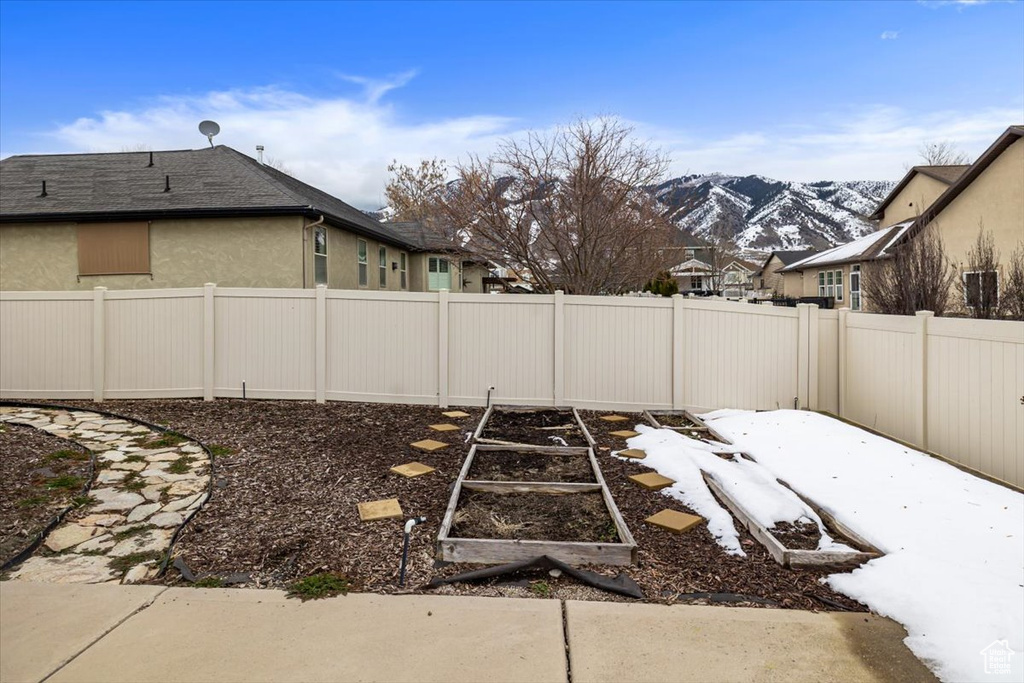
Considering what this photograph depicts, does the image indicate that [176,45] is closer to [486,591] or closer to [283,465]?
[283,465]

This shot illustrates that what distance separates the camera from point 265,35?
13.2 metres

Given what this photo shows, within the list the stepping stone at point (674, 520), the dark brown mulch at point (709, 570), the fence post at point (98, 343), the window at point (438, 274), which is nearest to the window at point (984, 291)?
the dark brown mulch at point (709, 570)

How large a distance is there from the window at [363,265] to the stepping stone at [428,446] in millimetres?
9818

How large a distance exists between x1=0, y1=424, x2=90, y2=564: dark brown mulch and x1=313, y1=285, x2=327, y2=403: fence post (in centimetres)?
285

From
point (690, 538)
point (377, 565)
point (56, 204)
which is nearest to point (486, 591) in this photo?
point (377, 565)

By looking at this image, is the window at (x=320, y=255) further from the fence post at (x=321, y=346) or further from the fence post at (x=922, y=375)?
the fence post at (x=922, y=375)

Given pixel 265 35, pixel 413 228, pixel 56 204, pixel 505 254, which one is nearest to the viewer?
pixel 505 254

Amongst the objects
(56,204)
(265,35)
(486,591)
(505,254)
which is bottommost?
(486,591)

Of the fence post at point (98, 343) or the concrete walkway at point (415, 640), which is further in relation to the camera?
the fence post at point (98, 343)

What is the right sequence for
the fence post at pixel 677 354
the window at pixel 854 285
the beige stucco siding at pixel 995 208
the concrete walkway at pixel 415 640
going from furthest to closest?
the window at pixel 854 285 < the beige stucco siding at pixel 995 208 < the fence post at pixel 677 354 < the concrete walkway at pixel 415 640

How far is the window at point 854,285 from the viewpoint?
77.6 ft

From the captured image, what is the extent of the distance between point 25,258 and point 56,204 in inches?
52.3

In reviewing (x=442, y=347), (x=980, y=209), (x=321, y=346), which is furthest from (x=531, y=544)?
(x=980, y=209)

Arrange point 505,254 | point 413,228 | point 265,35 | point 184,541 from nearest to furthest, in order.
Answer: point 184,541
point 505,254
point 265,35
point 413,228
